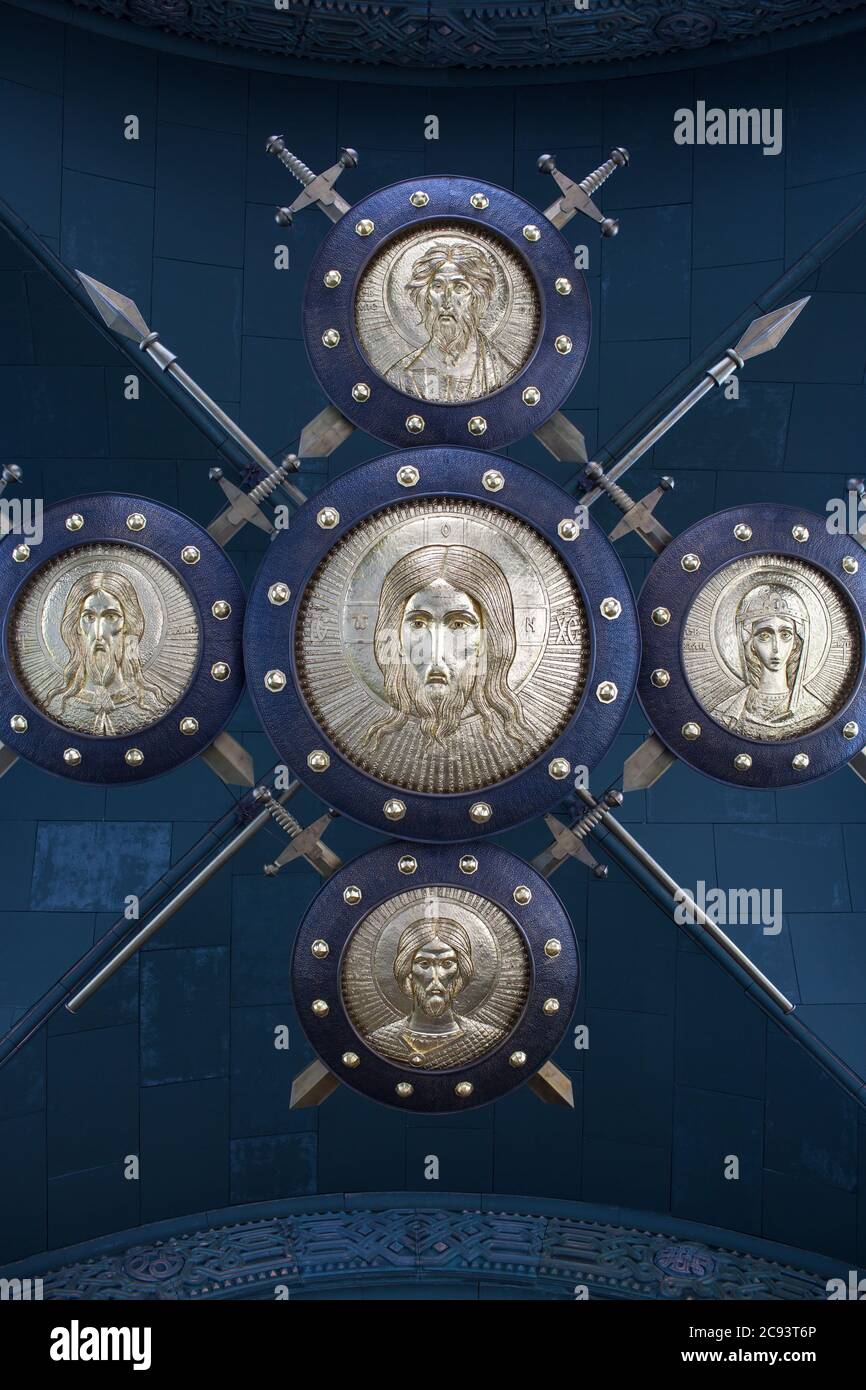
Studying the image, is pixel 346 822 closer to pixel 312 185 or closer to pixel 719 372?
pixel 719 372

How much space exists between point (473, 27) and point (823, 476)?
3021 mm

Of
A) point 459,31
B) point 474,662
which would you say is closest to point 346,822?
point 474,662

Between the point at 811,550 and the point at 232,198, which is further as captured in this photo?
the point at 232,198

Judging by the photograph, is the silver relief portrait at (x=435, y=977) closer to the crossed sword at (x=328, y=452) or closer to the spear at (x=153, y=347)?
the crossed sword at (x=328, y=452)

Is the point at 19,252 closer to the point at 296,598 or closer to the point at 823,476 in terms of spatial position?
the point at 296,598

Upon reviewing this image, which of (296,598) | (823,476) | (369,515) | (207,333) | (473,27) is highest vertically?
(473,27)

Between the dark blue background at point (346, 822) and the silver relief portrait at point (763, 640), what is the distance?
89.4 inches

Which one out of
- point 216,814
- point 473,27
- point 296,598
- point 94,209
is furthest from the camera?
point 216,814

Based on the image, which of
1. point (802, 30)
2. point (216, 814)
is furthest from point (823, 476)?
point (216, 814)

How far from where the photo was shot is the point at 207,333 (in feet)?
23.3

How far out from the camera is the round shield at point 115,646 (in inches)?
187

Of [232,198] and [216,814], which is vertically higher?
[232,198]

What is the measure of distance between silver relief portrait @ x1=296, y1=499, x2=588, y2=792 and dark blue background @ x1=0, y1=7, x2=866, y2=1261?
2.65 m

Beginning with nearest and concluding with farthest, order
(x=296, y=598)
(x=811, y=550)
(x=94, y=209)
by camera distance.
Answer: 1. (x=296, y=598)
2. (x=811, y=550)
3. (x=94, y=209)
